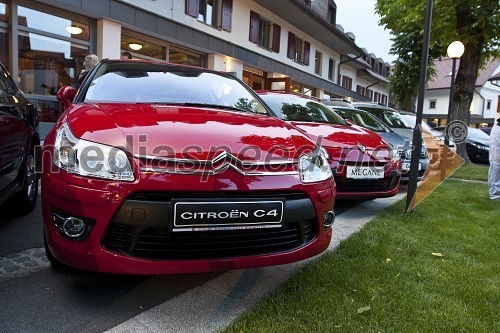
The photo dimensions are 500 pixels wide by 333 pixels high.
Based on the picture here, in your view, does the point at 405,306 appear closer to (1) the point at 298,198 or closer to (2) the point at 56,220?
(1) the point at 298,198

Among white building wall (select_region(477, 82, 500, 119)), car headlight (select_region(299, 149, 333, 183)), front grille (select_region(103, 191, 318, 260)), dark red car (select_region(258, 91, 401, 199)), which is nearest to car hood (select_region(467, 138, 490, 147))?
dark red car (select_region(258, 91, 401, 199))

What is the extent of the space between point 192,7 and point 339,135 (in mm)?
9261

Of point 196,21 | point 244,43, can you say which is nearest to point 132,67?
point 196,21

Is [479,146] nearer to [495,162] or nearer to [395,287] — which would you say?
[495,162]

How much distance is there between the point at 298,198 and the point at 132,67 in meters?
1.97

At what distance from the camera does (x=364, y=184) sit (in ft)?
14.1

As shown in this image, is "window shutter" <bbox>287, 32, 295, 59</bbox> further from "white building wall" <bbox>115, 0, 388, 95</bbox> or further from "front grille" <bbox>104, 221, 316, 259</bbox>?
"front grille" <bbox>104, 221, 316, 259</bbox>

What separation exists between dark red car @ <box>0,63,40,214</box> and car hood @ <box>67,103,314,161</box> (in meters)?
0.82

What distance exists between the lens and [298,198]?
213cm

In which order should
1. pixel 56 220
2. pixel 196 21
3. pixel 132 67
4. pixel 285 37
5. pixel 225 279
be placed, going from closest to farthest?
1. pixel 56 220
2. pixel 225 279
3. pixel 132 67
4. pixel 196 21
5. pixel 285 37

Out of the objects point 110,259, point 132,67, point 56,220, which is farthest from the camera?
point 132,67

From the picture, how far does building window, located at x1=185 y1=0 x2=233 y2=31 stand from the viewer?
12.7 meters

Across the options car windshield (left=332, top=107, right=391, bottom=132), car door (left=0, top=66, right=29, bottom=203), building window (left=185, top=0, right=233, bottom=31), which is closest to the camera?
car door (left=0, top=66, right=29, bottom=203)

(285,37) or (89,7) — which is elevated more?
(285,37)
